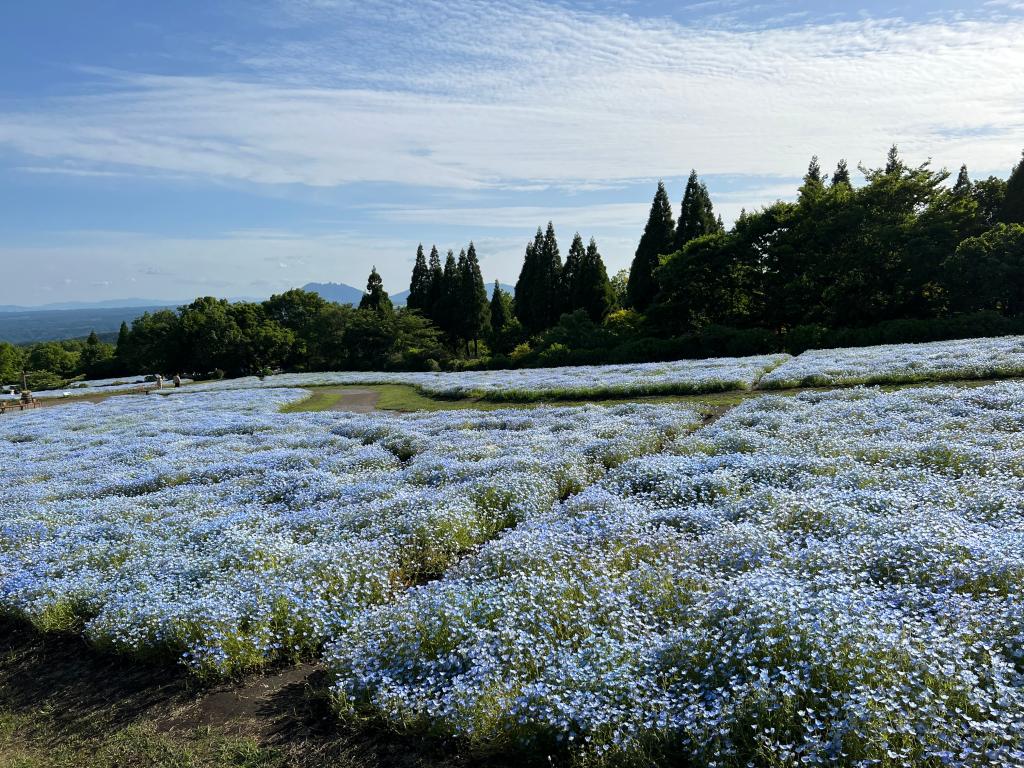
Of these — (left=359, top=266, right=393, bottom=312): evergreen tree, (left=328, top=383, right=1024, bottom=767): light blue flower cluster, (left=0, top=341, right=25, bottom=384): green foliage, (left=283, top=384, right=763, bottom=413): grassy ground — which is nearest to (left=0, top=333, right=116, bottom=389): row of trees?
(left=0, top=341, right=25, bottom=384): green foliage

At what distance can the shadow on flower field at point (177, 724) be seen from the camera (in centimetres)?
505

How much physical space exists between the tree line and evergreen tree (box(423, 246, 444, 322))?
8.0 inches

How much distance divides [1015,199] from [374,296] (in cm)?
5717

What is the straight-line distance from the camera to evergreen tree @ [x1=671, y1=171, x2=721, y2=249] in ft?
Answer: 169

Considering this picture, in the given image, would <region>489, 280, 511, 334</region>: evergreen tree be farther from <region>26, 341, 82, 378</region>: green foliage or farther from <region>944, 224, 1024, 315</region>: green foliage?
<region>26, 341, 82, 378</region>: green foliage

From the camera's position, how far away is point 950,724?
3.81m

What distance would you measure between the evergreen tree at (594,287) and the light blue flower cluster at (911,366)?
3380 centimetres

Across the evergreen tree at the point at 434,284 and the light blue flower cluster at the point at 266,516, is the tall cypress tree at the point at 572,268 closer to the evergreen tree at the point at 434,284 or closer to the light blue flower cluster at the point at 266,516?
the evergreen tree at the point at 434,284

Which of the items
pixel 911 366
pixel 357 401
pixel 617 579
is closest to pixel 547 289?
pixel 357 401

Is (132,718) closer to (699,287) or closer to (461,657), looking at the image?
(461,657)

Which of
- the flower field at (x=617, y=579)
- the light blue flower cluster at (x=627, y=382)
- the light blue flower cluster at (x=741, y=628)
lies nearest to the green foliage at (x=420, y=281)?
the light blue flower cluster at (x=627, y=382)

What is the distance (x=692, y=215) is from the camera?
51.6 m

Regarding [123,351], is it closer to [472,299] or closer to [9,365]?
[9,365]

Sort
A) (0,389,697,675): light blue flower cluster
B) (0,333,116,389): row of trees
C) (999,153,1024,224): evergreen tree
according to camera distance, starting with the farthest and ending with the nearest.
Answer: (0,333,116,389): row of trees < (999,153,1024,224): evergreen tree < (0,389,697,675): light blue flower cluster
